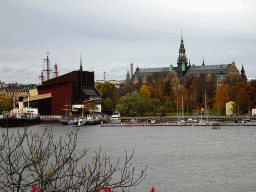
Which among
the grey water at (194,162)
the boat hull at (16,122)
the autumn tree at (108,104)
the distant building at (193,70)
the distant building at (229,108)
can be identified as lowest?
the grey water at (194,162)

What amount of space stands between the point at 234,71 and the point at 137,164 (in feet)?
409

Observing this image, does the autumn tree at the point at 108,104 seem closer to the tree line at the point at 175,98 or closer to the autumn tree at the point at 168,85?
the tree line at the point at 175,98

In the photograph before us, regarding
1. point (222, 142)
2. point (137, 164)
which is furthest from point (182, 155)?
point (222, 142)

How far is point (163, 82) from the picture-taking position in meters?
126

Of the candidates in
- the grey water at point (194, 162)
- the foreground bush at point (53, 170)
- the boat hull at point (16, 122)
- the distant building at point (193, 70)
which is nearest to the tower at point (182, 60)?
the distant building at point (193, 70)

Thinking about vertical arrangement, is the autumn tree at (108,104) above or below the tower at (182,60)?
below

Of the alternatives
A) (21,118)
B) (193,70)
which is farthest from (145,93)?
(193,70)

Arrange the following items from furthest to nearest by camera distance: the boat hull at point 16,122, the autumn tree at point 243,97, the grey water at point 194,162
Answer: the autumn tree at point 243,97
the boat hull at point 16,122
the grey water at point 194,162

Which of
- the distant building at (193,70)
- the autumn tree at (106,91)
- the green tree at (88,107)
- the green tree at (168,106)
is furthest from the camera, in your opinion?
the distant building at (193,70)

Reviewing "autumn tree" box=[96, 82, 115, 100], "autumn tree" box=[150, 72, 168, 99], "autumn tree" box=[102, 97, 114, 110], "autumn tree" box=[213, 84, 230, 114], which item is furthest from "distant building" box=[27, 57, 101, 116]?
"autumn tree" box=[213, 84, 230, 114]

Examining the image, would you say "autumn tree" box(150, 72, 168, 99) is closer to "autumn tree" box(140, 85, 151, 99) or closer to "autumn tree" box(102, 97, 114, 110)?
"autumn tree" box(140, 85, 151, 99)

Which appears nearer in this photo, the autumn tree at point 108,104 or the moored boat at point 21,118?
the moored boat at point 21,118

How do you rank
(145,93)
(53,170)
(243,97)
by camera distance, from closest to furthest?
(53,170) < (243,97) < (145,93)

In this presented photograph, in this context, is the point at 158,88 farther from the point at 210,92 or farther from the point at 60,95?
the point at 60,95
